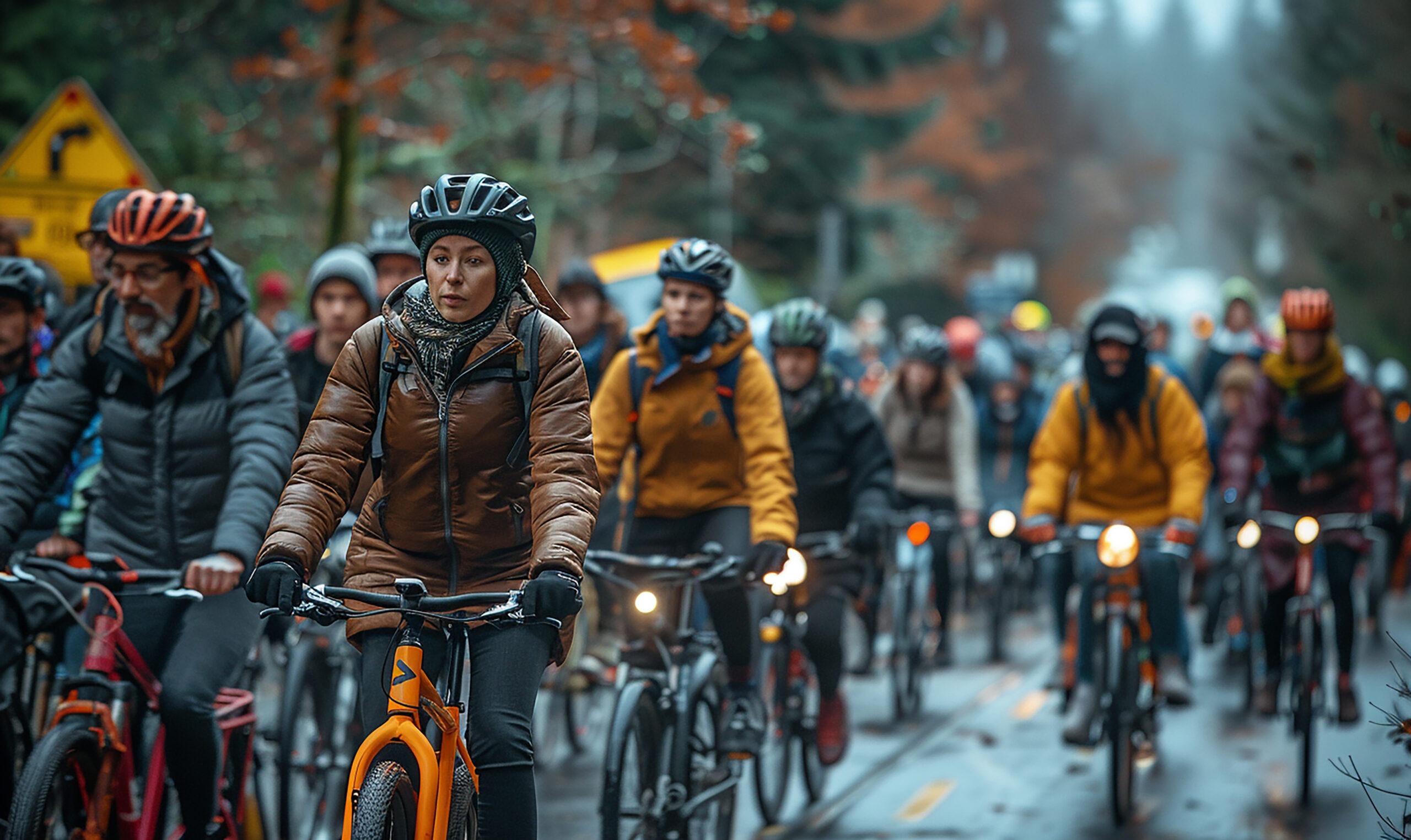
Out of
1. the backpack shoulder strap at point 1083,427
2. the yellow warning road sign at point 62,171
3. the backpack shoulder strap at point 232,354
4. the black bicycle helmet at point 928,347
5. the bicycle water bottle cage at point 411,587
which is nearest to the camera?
the bicycle water bottle cage at point 411,587

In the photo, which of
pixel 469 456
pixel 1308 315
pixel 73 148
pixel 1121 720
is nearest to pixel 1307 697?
pixel 1121 720

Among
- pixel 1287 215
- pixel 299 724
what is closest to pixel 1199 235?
pixel 1287 215

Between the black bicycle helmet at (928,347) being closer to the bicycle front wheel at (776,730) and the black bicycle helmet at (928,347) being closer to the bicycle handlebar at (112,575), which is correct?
the bicycle front wheel at (776,730)

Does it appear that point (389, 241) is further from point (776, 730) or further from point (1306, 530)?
point (1306, 530)

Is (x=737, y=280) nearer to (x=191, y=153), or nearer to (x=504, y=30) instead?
(x=504, y=30)

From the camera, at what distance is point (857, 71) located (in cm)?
2834

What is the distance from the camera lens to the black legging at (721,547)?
6555mm

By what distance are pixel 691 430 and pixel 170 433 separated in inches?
81.7

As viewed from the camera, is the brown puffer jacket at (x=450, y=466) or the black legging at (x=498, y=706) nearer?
the black legging at (x=498, y=706)

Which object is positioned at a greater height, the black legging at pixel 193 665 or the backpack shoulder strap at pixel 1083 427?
the backpack shoulder strap at pixel 1083 427

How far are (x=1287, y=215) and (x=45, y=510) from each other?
42577 millimetres

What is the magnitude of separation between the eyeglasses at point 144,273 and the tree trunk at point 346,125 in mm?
8319

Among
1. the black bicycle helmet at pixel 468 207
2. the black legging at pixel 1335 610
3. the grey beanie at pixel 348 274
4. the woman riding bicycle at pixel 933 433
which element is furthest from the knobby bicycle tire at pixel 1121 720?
the black bicycle helmet at pixel 468 207

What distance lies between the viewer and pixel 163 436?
5273mm
